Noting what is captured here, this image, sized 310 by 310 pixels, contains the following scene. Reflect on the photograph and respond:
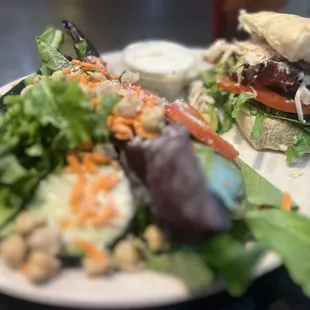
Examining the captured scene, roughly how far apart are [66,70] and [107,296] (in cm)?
100

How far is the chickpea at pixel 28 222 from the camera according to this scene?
132 cm

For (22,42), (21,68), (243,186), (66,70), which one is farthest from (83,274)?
(22,42)

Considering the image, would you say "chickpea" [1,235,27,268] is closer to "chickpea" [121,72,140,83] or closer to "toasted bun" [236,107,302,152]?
"chickpea" [121,72,140,83]

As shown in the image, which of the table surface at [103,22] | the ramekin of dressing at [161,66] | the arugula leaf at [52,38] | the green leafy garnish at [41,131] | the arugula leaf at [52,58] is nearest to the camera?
the green leafy garnish at [41,131]

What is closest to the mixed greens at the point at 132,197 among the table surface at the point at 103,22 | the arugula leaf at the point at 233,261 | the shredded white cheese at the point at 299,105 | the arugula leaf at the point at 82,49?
the arugula leaf at the point at 233,261

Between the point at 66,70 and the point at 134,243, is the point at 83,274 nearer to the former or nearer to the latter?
the point at 134,243

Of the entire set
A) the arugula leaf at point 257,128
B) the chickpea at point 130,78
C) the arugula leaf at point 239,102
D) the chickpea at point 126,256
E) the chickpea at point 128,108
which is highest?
the chickpea at point 128,108

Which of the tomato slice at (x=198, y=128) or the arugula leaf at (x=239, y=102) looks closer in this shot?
the tomato slice at (x=198, y=128)

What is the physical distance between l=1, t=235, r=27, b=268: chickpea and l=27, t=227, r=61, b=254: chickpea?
2 cm

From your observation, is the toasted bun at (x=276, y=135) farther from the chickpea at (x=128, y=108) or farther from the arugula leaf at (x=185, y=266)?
the arugula leaf at (x=185, y=266)

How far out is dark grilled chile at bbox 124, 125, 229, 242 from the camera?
127cm

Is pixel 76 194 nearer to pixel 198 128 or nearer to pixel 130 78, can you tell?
pixel 198 128

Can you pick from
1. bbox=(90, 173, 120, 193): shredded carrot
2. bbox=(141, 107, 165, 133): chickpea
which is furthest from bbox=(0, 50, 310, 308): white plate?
bbox=(141, 107, 165, 133): chickpea

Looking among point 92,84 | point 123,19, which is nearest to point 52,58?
point 92,84
